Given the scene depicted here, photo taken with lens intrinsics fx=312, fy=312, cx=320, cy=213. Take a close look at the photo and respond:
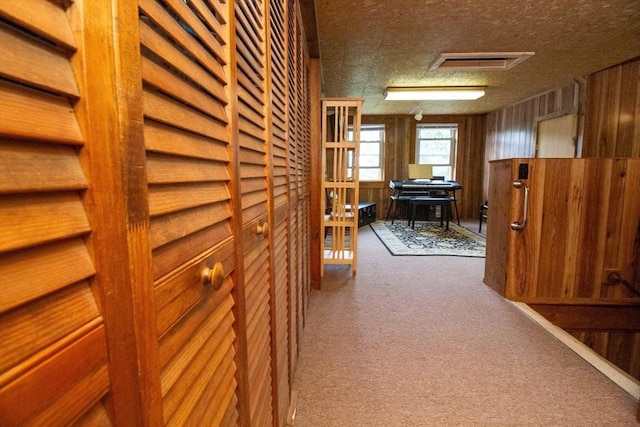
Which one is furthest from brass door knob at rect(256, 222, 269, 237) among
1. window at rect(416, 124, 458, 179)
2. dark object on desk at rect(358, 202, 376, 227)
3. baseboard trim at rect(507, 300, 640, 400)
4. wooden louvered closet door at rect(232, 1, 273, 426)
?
window at rect(416, 124, 458, 179)

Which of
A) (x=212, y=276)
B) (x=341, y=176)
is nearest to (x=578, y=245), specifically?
(x=341, y=176)

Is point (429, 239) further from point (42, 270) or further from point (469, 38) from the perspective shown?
point (42, 270)

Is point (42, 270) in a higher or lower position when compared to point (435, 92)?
lower

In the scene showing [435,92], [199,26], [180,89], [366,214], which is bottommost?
[366,214]

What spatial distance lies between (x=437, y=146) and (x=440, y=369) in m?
6.16

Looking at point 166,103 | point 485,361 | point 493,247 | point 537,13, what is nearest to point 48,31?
point 166,103

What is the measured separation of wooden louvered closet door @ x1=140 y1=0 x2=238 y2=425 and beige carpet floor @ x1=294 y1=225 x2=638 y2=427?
3.56 ft

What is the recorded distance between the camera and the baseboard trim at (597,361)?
157 centimetres

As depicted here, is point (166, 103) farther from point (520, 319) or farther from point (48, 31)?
point (520, 319)

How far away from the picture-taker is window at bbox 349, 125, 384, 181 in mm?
7055

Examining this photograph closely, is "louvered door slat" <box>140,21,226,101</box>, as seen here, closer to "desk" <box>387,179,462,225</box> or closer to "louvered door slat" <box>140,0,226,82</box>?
"louvered door slat" <box>140,0,226,82</box>

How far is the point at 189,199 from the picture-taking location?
1.54ft

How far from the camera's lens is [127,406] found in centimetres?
33

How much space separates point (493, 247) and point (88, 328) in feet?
10.1
